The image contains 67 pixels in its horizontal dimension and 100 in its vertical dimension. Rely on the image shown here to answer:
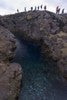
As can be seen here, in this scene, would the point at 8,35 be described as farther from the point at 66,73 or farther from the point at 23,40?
the point at 23,40

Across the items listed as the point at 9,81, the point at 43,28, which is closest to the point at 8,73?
the point at 9,81

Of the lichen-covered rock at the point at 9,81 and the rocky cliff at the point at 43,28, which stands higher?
the rocky cliff at the point at 43,28

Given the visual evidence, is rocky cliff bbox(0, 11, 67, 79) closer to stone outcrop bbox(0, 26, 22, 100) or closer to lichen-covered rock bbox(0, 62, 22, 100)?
stone outcrop bbox(0, 26, 22, 100)

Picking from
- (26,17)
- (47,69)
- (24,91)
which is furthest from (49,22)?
(24,91)

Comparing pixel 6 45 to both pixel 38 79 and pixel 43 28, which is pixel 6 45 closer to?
pixel 38 79

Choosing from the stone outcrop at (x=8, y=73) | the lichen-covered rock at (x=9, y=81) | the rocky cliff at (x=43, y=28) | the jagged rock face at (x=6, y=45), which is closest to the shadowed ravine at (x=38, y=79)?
the lichen-covered rock at (x=9, y=81)

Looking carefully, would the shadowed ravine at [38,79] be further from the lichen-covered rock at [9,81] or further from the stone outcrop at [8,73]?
the stone outcrop at [8,73]
